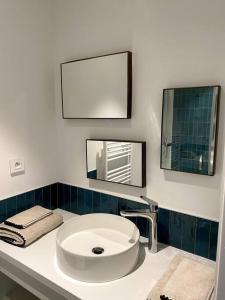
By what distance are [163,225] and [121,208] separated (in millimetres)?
274

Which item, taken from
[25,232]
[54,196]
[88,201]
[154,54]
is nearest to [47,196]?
[54,196]

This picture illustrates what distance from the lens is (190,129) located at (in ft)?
3.79

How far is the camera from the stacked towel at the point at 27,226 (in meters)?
1.29

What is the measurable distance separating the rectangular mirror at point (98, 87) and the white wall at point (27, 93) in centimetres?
16

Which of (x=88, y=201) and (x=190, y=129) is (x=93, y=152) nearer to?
(x=88, y=201)

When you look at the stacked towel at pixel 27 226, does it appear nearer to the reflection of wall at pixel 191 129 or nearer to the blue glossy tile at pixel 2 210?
the blue glossy tile at pixel 2 210

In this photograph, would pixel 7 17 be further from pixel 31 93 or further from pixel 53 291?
pixel 53 291

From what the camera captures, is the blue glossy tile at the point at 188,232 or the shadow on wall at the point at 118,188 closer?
the blue glossy tile at the point at 188,232

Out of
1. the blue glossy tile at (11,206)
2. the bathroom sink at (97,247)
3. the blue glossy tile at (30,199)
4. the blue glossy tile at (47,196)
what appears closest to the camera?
the bathroom sink at (97,247)

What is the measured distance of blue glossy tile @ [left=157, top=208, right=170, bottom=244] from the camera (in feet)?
4.25

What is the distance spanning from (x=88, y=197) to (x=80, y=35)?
41.4 inches

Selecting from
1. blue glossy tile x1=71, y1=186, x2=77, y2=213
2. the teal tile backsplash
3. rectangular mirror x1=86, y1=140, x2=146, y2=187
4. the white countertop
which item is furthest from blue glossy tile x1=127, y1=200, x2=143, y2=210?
blue glossy tile x1=71, y1=186, x2=77, y2=213

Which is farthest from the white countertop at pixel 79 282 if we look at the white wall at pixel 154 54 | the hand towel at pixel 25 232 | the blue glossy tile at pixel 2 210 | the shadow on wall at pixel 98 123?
the shadow on wall at pixel 98 123

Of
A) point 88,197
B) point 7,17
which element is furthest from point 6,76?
point 88,197
